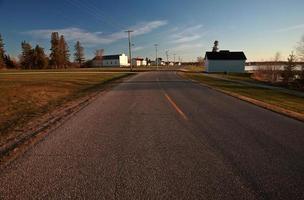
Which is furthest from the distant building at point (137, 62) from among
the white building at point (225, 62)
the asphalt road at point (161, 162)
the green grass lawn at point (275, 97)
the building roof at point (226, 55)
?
the asphalt road at point (161, 162)

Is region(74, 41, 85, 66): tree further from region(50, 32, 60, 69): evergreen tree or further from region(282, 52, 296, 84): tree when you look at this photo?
region(282, 52, 296, 84): tree

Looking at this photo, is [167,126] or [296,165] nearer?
[296,165]

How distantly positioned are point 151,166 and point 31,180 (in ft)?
6.31

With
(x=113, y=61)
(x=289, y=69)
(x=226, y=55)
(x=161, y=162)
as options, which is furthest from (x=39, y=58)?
(x=161, y=162)

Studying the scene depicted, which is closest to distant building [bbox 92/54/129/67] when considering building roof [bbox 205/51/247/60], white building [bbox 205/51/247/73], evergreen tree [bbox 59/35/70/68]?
evergreen tree [bbox 59/35/70/68]

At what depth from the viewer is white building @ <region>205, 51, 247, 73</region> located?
6269 cm

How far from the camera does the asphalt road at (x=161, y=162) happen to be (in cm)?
325

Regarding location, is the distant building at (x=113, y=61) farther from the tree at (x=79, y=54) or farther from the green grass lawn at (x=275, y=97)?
the green grass lawn at (x=275, y=97)

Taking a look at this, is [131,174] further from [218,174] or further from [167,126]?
[167,126]

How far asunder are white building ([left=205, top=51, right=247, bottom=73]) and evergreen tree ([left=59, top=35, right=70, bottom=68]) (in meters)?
70.4

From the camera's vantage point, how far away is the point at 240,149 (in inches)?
192

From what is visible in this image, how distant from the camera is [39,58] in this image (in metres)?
101

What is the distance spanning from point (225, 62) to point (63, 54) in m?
77.0

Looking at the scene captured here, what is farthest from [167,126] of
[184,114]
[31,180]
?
[31,180]
